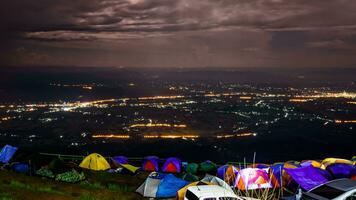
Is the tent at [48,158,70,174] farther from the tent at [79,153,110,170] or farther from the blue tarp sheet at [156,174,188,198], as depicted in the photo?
the tent at [79,153,110,170]

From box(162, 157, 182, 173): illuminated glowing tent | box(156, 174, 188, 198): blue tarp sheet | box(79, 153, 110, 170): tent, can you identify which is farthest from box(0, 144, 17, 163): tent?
box(156, 174, 188, 198): blue tarp sheet

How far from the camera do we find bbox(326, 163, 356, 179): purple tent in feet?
96.1

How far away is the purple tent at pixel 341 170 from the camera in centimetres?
2930

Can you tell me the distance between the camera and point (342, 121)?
547 feet

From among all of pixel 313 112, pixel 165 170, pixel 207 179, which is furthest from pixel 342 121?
pixel 207 179

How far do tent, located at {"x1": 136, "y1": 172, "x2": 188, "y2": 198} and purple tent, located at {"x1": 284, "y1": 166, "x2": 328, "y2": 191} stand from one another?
8606 millimetres

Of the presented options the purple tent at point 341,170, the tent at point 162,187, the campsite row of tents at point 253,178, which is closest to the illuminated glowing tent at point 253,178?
the campsite row of tents at point 253,178

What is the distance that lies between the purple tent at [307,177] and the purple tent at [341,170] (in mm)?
3099

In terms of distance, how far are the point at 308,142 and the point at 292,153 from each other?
1938cm

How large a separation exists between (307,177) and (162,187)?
11213 mm

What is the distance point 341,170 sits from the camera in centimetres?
2970

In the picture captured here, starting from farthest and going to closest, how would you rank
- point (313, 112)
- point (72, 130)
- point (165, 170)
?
point (313, 112) → point (72, 130) → point (165, 170)

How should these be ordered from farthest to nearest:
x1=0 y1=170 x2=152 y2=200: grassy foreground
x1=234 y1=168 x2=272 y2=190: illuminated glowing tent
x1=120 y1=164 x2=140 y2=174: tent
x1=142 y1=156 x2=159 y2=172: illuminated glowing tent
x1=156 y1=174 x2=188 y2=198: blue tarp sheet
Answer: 1. x1=142 y1=156 x2=159 y2=172: illuminated glowing tent
2. x1=120 y1=164 x2=140 y2=174: tent
3. x1=234 y1=168 x2=272 y2=190: illuminated glowing tent
4. x1=156 y1=174 x2=188 y2=198: blue tarp sheet
5. x1=0 y1=170 x2=152 y2=200: grassy foreground

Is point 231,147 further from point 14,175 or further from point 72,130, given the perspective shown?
point 14,175
